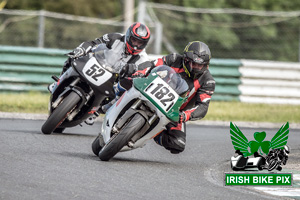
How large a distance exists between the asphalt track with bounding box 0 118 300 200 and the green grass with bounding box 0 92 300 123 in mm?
3450

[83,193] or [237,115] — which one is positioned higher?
[83,193]

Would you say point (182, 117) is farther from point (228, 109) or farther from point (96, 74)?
point (228, 109)

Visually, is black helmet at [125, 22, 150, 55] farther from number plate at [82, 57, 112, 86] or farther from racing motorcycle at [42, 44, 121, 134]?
number plate at [82, 57, 112, 86]

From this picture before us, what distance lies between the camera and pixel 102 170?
24.6ft

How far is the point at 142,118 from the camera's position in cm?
785

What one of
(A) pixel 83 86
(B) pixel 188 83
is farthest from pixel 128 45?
(B) pixel 188 83

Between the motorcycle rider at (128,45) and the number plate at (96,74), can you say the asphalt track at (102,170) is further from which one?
the motorcycle rider at (128,45)

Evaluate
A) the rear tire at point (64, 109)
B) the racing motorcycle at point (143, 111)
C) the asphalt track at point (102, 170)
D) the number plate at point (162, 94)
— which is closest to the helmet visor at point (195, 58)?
the racing motorcycle at point (143, 111)

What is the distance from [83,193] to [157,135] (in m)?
2.50

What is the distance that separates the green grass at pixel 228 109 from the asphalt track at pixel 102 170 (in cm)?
345

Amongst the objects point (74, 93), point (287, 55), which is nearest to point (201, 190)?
point (74, 93)

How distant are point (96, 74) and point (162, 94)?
6.84 feet

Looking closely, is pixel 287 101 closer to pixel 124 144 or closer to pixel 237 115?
pixel 237 115

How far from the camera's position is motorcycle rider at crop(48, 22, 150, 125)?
378 inches
